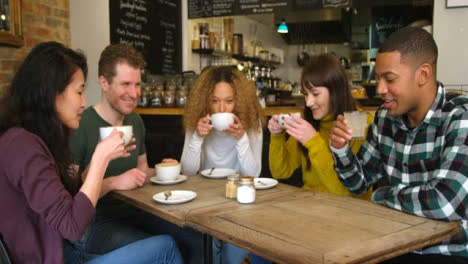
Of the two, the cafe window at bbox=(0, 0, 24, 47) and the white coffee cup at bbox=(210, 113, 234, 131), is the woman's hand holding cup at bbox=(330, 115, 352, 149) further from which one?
the cafe window at bbox=(0, 0, 24, 47)

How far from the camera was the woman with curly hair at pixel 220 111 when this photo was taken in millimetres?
2348

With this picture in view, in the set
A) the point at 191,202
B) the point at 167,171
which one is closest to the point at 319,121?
the point at 167,171

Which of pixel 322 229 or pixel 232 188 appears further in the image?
pixel 232 188

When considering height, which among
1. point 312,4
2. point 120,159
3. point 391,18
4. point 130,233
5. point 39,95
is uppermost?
point 391,18

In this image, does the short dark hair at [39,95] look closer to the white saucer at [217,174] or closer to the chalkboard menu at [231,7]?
the white saucer at [217,174]

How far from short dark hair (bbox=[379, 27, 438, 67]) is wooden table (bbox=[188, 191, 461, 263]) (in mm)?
545

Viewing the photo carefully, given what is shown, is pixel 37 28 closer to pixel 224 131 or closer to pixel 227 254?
pixel 224 131

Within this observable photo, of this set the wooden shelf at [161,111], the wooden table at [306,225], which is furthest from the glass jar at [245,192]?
the wooden shelf at [161,111]

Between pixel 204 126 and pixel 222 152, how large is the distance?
267 mm

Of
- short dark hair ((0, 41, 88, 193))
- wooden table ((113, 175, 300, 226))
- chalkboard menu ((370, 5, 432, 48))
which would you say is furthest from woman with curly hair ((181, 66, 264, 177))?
chalkboard menu ((370, 5, 432, 48))

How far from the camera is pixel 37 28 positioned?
330 centimetres

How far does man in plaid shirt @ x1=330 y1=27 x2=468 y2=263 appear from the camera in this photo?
4.30ft

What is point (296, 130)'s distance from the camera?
1834 mm

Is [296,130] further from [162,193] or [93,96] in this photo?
[93,96]
